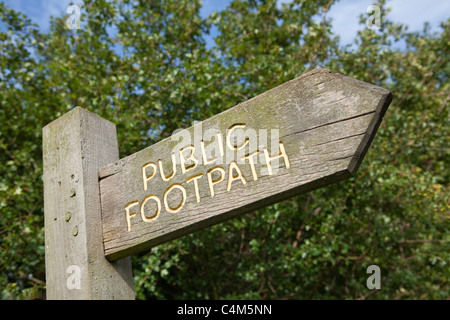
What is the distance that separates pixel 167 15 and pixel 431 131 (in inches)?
132

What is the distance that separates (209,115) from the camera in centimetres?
338

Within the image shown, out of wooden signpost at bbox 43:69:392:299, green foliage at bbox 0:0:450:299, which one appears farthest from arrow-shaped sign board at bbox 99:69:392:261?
green foliage at bbox 0:0:450:299

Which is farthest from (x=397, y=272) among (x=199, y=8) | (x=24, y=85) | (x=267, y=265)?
(x=24, y=85)

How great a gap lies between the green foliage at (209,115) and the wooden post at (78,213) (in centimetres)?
158

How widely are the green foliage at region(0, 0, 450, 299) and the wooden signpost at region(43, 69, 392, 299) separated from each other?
1.62 metres

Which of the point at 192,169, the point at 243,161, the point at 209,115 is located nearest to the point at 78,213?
the point at 192,169

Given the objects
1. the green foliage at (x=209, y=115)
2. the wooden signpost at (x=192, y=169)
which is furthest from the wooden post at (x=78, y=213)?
the green foliage at (x=209, y=115)

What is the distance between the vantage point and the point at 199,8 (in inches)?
186

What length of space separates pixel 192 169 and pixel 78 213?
41 centimetres

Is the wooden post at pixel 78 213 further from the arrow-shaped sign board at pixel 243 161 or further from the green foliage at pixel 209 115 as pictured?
the green foliage at pixel 209 115

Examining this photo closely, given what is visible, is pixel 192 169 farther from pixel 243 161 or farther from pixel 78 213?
pixel 78 213

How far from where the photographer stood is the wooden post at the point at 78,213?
3.84 ft

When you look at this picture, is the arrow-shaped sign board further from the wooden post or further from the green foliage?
the green foliage

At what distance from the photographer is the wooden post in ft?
3.84
